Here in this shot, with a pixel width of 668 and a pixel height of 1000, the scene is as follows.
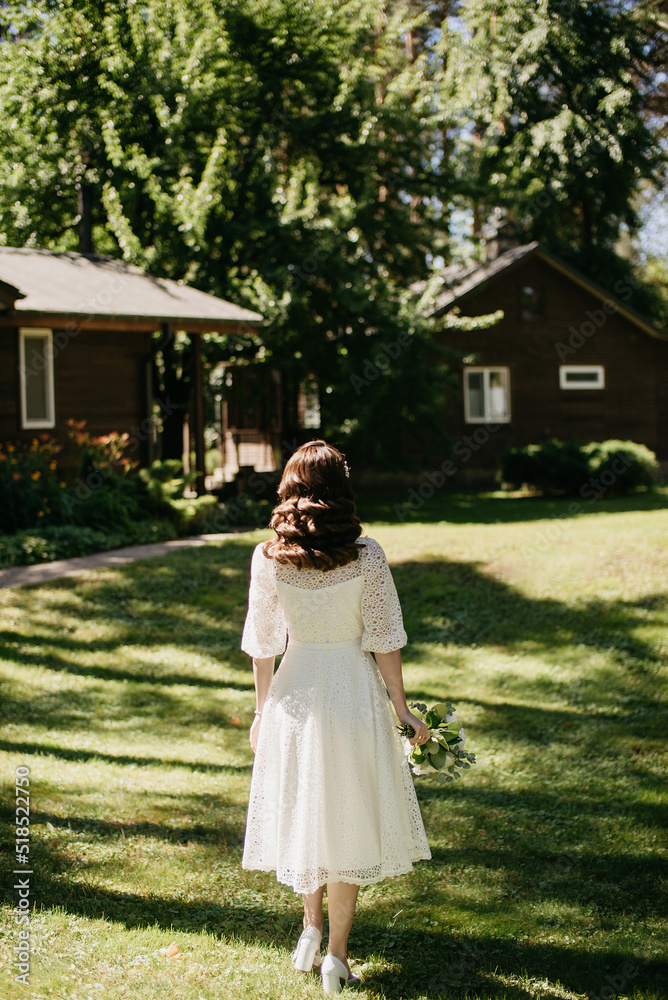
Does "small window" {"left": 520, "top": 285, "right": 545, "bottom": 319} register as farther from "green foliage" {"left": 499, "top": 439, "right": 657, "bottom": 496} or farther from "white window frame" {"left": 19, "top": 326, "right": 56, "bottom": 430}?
"white window frame" {"left": 19, "top": 326, "right": 56, "bottom": 430}

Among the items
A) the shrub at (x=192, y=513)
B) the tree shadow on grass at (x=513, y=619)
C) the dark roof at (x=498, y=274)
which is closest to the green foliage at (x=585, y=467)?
the dark roof at (x=498, y=274)

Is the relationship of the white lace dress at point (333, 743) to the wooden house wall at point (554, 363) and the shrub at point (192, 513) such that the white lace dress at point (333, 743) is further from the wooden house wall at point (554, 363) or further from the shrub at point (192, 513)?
the wooden house wall at point (554, 363)

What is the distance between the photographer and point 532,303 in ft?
76.8

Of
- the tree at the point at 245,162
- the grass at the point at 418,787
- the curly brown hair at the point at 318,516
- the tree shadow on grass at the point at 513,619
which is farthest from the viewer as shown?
the tree at the point at 245,162

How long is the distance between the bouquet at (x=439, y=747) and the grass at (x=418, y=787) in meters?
0.78

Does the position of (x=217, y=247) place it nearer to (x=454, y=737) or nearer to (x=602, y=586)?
(x=602, y=586)

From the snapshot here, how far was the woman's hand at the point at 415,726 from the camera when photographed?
325 centimetres

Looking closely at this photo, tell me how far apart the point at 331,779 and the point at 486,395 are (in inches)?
805

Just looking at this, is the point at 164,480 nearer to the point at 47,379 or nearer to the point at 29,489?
the point at 29,489

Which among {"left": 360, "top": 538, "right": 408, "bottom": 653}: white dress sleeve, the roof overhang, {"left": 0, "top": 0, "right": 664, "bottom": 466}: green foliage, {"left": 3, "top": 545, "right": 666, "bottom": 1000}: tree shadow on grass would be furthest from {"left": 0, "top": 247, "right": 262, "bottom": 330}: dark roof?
{"left": 360, "top": 538, "right": 408, "bottom": 653}: white dress sleeve

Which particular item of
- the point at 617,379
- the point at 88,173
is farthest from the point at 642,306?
the point at 88,173

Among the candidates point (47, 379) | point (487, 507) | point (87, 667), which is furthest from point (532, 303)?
point (87, 667)

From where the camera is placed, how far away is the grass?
3.44 m

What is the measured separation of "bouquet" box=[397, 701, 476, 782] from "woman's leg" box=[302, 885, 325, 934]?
22.8 inches
